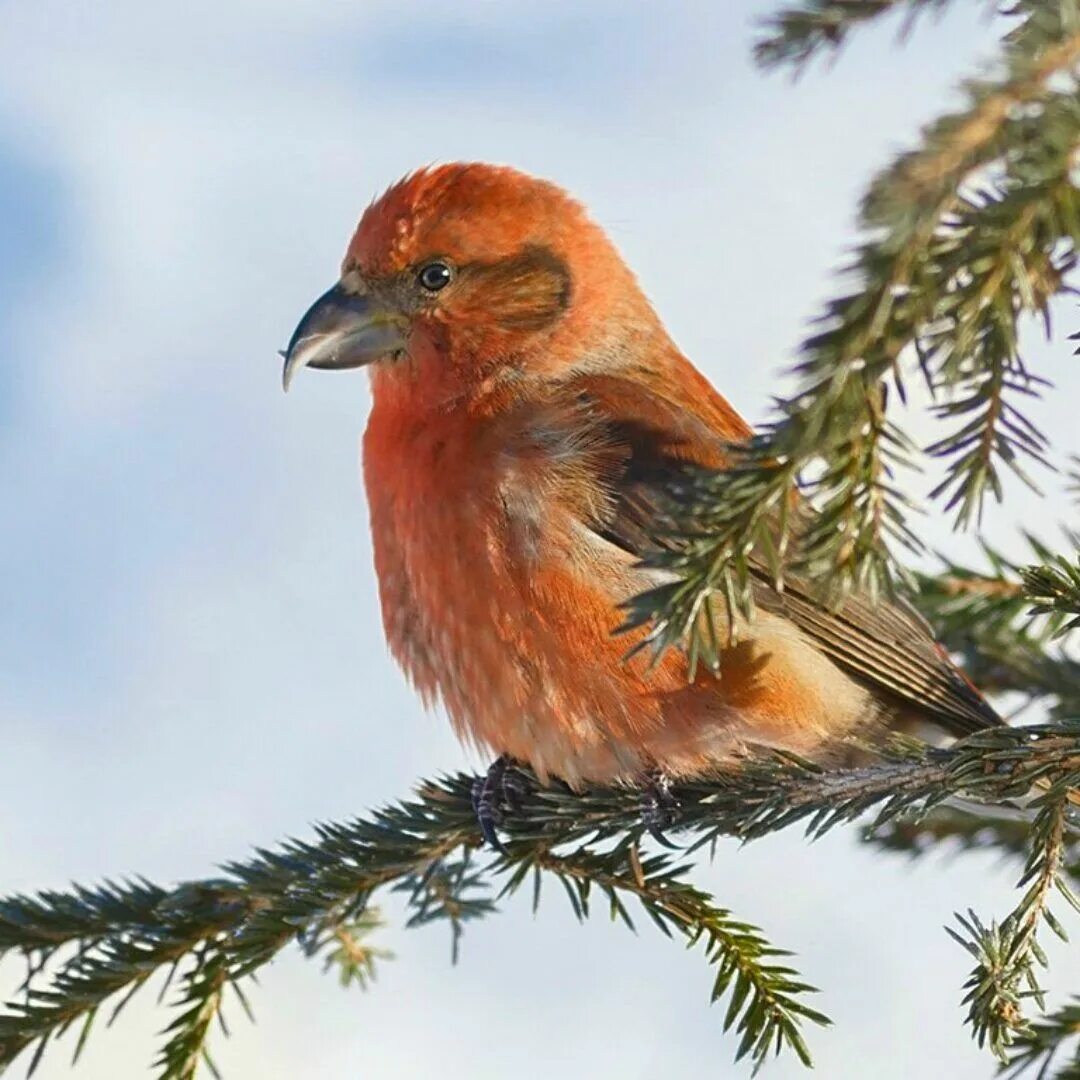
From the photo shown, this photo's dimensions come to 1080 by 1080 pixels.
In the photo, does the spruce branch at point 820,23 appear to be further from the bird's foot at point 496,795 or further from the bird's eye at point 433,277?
the bird's eye at point 433,277

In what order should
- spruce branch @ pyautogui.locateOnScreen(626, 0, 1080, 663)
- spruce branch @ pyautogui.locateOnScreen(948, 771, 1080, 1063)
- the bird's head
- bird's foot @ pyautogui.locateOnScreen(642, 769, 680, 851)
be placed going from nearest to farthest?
1. spruce branch @ pyautogui.locateOnScreen(626, 0, 1080, 663)
2. spruce branch @ pyautogui.locateOnScreen(948, 771, 1080, 1063)
3. bird's foot @ pyautogui.locateOnScreen(642, 769, 680, 851)
4. the bird's head

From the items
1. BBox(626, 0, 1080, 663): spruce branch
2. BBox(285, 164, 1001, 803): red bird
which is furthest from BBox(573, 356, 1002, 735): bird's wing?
BBox(626, 0, 1080, 663): spruce branch

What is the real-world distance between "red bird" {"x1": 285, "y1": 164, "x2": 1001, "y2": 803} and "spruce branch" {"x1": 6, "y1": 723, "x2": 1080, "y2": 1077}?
17 cm

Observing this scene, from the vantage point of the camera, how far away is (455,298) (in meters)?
3.22

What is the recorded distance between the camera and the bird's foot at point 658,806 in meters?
2.54

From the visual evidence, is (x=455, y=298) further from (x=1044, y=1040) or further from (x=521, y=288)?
(x=1044, y=1040)

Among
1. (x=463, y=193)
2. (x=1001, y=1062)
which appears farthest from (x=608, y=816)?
(x=463, y=193)

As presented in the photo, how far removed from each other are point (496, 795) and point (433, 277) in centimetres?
111

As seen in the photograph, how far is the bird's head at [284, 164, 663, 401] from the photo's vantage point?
3182mm

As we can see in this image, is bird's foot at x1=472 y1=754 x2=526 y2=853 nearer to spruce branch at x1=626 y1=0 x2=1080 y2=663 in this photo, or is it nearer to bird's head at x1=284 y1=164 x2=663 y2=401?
bird's head at x1=284 y1=164 x2=663 y2=401

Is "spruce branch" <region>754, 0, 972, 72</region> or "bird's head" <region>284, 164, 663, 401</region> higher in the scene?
"bird's head" <region>284, 164, 663, 401</region>

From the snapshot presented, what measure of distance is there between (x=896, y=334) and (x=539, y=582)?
1459 millimetres

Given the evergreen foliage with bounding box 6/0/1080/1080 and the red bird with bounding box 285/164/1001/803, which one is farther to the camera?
the red bird with bounding box 285/164/1001/803

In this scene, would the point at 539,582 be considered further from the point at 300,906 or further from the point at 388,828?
the point at 300,906
